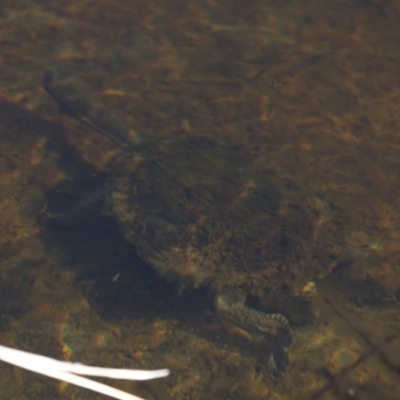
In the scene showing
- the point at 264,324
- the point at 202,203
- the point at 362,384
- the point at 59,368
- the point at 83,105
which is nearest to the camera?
the point at 59,368

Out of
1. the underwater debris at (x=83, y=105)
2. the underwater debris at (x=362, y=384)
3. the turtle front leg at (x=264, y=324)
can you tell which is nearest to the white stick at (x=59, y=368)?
the turtle front leg at (x=264, y=324)

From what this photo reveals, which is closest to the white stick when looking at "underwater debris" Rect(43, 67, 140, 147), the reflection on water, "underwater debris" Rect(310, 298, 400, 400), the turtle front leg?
the reflection on water

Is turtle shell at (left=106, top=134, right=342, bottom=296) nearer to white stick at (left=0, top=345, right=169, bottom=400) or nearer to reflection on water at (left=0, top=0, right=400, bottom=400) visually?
reflection on water at (left=0, top=0, right=400, bottom=400)

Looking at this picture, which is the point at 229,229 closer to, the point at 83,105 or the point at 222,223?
the point at 222,223

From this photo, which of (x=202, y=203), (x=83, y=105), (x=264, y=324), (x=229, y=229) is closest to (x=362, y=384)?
(x=264, y=324)

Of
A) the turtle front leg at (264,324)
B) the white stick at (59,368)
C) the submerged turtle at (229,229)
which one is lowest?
the white stick at (59,368)

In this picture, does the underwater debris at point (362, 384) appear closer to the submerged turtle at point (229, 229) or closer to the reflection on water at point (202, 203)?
the reflection on water at point (202, 203)

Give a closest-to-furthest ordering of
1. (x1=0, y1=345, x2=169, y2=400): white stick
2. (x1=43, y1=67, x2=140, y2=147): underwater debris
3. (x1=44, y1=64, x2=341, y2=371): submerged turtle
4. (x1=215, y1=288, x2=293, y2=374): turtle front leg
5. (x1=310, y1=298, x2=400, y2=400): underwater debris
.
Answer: (x1=0, y1=345, x2=169, y2=400): white stick
(x1=310, y1=298, x2=400, y2=400): underwater debris
(x1=215, y1=288, x2=293, y2=374): turtle front leg
(x1=44, y1=64, x2=341, y2=371): submerged turtle
(x1=43, y1=67, x2=140, y2=147): underwater debris
